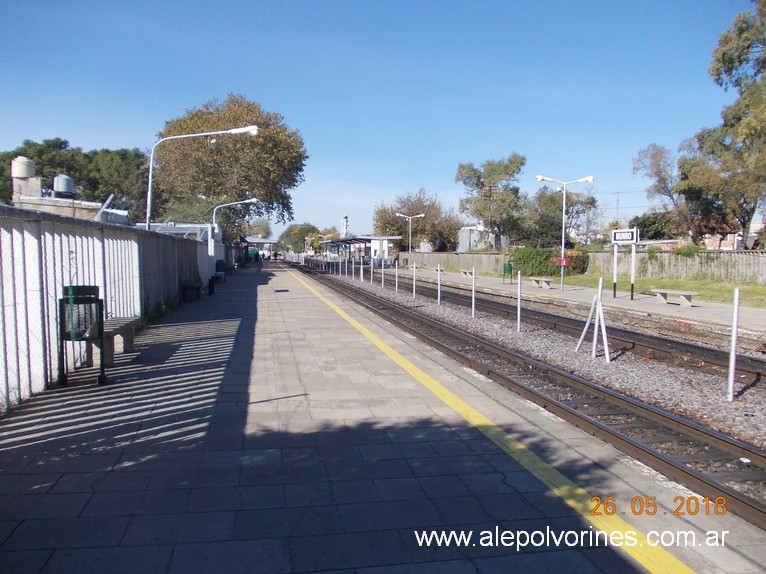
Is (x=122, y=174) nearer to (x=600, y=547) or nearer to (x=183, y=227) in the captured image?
(x=183, y=227)

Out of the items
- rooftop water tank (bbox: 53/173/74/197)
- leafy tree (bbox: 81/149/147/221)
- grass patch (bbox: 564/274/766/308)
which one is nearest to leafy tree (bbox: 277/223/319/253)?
leafy tree (bbox: 81/149/147/221)

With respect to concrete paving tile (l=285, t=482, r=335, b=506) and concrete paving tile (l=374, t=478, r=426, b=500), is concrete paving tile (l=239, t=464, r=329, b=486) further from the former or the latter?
concrete paving tile (l=374, t=478, r=426, b=500)

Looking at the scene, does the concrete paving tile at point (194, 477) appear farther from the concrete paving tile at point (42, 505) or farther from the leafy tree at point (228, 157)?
the leafy tree at point (228, 157)

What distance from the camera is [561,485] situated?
459 centimetres

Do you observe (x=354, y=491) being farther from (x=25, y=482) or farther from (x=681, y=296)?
(x=681, y=296)

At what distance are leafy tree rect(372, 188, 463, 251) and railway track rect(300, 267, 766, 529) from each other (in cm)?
6820

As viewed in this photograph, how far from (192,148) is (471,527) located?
167 feet

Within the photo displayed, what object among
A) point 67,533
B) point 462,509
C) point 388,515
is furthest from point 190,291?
point 462,509

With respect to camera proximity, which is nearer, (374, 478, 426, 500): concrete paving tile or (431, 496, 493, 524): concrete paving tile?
(431, 496, 493, 524): concrete paving tile

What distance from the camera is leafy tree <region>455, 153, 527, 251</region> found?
6594 cm

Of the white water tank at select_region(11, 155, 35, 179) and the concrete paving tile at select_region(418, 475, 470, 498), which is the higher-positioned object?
the white water tank at select_region(11, 155, 35, 179)

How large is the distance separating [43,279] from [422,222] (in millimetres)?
72555

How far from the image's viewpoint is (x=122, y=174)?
59.3m

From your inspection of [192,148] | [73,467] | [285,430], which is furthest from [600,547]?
[192,148]
